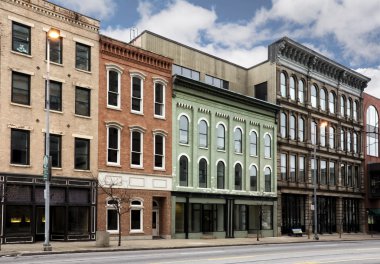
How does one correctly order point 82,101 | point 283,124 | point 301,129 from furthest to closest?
1. point 301,129
2. point 283,124
3. point 82,101

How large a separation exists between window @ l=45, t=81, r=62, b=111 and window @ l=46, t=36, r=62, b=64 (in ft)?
4.59

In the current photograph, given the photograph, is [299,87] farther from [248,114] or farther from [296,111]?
[248,114]

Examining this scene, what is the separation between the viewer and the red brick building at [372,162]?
62.2 m

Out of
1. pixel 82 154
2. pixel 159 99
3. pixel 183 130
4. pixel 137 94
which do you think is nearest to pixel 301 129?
pixel 183 130

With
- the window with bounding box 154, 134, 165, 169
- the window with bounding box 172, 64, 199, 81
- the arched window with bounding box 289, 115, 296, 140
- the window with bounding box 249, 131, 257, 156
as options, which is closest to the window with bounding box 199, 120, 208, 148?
Answer: the window with bounding box 154, 134, 165, 169

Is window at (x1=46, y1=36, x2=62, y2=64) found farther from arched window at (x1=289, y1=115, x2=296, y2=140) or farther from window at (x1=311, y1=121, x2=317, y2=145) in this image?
window at (x1=311, y1=121, x2=317, y2=145)

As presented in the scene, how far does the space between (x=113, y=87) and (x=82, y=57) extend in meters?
2.97

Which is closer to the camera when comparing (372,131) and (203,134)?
(203,134)

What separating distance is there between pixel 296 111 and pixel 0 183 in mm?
30874

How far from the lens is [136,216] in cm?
3622

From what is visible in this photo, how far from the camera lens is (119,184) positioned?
34938 millimetres

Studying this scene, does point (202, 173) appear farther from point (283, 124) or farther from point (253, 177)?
point (283, 124)

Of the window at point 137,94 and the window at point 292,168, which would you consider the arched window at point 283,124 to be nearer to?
the window at point 292,168

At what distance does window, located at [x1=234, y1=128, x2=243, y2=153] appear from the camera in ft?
148
